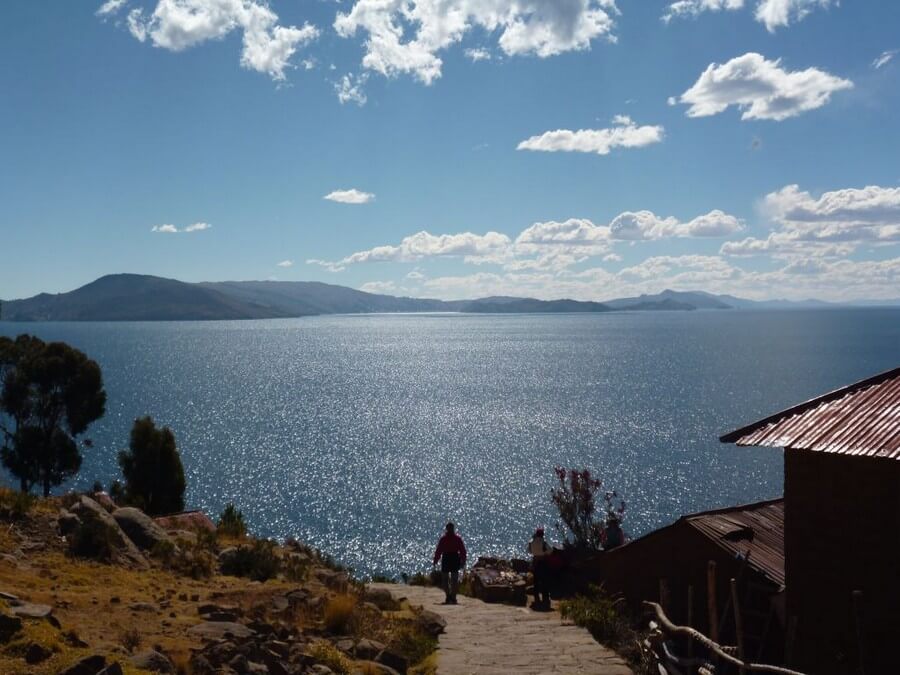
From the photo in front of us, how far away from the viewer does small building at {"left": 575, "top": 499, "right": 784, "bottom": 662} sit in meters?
15.2

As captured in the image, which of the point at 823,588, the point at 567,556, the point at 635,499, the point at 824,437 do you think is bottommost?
the point at 635,499

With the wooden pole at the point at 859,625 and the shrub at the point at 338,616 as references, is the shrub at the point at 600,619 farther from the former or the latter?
the shrub at the point at 338,616

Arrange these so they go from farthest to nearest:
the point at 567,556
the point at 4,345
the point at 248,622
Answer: the point at 4,345 → the point at 567,556 → the point at 248,622

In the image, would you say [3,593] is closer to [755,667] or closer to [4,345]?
[755,667]

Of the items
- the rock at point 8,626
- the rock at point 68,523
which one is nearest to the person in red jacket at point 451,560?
the rock at point 68,523

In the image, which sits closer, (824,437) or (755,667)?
(755,667)

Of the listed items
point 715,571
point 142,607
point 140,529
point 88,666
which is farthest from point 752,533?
point 88,666

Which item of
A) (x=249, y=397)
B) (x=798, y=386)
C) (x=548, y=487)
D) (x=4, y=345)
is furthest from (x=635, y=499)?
(x=249, y=397)

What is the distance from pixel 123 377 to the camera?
125875 millimetres

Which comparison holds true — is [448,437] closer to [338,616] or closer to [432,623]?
[432,623]

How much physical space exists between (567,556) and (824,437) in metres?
9.51

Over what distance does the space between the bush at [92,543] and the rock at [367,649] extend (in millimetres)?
5584

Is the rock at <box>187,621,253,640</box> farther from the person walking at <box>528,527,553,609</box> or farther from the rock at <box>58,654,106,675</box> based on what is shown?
the person walking at <box>528,527,553,609</box>

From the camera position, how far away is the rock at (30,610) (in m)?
9.54
